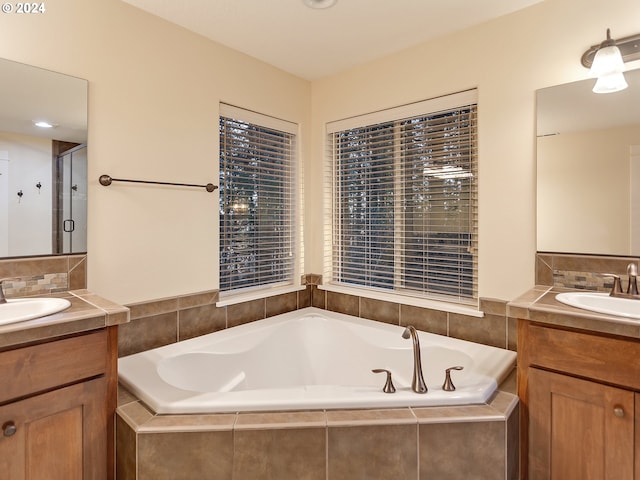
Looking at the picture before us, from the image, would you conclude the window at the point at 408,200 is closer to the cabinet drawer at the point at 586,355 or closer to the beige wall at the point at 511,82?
the beige wall at the point at 511,82

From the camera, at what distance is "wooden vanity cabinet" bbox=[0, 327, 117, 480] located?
1195mm

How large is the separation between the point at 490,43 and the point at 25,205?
253 cm

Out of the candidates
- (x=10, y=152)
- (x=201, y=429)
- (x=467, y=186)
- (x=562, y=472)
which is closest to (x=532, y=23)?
(x=467, y=186)

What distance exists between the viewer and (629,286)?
1646 millimetres

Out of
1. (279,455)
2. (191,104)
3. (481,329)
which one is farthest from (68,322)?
(481,329)

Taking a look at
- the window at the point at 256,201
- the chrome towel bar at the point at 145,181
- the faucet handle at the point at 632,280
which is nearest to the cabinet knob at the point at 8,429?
the chrome towel bar at the point at 145,181

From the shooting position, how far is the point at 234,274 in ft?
8.30

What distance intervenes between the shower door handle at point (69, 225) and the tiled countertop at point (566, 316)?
80.4 inches

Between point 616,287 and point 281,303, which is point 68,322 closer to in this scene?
point 281,303

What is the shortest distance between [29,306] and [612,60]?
8.90ft

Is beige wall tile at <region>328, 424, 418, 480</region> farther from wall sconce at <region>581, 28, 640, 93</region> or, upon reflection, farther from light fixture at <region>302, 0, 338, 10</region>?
light fixture at <region>302, 0, 338, 10</region>

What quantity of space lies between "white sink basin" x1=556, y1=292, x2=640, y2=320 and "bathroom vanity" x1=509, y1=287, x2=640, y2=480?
158mm

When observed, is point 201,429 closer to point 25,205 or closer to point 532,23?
point 25,205

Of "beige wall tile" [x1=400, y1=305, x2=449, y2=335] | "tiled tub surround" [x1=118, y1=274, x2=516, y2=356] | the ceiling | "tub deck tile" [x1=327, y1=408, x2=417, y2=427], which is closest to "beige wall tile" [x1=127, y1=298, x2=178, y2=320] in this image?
"tiled tub surround" [x1=118, y1=274, x2=516, y2=356]
